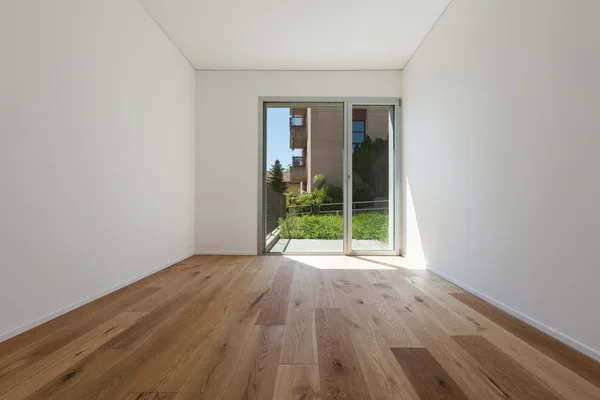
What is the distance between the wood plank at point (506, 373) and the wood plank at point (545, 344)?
22 centimetres

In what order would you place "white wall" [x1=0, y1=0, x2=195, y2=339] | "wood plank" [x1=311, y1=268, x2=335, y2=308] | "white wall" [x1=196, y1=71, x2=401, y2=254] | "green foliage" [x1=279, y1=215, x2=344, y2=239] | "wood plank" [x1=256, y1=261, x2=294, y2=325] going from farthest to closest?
"green foliage" [x1=279, y1=215, x2=344, y2=239] → "white wall" [x1=196, y1=71, x2=401, y2=254] → "wood plank" [x1=311, y1=268, x2=335, y2=308] → "wood plank" [x1=256, y1=261, x2=294, y2=325] → "white wall" [x1=0, y1=0, x2=195, y2=339]

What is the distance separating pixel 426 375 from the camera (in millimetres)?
1312

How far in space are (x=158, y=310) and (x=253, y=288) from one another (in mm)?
783

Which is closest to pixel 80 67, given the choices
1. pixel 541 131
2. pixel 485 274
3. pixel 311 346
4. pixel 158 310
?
pixel 158 310

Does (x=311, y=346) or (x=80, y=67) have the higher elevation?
(x=80, y=67)

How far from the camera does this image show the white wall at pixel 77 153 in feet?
5.69

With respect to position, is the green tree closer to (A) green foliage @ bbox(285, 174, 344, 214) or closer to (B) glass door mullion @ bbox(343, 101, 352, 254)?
(A) green foliage @ bbox(285, 174, 344, 214)

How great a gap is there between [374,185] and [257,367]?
11.6 ft

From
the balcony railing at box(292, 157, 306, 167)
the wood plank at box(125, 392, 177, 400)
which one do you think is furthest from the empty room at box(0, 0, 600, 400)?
the balcony railing at box(292, 157, 306, 167)

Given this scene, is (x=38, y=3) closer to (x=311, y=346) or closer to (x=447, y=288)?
(x=311, y=346)

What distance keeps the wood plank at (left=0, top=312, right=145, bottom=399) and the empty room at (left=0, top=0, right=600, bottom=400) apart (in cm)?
1

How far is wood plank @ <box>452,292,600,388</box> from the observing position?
4.52 feet

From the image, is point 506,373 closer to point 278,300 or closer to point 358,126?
point 278,300

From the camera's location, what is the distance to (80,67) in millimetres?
2240
